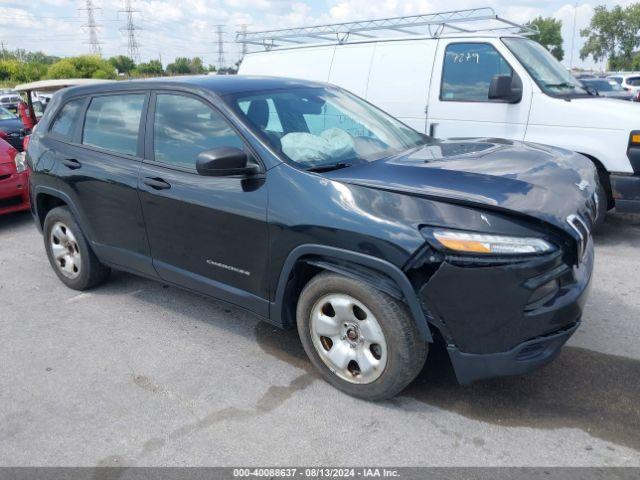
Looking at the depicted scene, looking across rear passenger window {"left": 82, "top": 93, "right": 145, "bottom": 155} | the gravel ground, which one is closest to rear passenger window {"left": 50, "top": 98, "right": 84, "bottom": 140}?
rear passenger window {"left": 82, "top": 93, "right": 145, "bottom": 155}

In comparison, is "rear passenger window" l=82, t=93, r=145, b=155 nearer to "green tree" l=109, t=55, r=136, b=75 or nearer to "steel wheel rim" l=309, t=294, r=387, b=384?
"steel wheel rim" l=309, t=294, r=387, b=384

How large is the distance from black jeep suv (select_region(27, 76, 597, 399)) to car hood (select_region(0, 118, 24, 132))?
10.5 m

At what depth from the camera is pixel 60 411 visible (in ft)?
10.2

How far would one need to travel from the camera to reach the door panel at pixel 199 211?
3270 mm

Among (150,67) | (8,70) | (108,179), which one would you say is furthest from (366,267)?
(150,67)

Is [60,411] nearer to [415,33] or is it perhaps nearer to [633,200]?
[633,200]

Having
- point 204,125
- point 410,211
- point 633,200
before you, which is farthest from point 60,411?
point 633,200

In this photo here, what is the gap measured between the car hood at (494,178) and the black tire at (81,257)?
8.37 ft

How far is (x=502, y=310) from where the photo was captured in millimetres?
2562

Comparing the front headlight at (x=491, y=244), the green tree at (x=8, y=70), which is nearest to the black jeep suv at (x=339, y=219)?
the front headlight at (x=491, y=244)

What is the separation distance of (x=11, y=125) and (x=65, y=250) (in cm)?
1074

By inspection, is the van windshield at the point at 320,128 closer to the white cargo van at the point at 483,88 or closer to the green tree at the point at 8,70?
the white cargo van at the point at 483,88

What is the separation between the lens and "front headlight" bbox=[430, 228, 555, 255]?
2.53 metres

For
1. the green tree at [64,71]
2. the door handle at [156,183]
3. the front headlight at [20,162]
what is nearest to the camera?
the door handle at [156,183]
